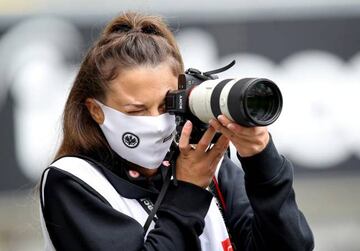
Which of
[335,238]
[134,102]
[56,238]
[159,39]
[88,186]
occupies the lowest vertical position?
[335,238]

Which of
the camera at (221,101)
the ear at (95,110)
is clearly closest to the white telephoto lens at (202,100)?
the camera at (221,101)

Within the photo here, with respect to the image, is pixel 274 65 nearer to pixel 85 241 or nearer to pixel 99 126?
pixel 99 126

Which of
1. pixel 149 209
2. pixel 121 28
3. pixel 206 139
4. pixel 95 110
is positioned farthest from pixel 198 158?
pixel 121 28

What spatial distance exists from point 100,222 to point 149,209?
0.13m

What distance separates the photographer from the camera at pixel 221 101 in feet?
4.03

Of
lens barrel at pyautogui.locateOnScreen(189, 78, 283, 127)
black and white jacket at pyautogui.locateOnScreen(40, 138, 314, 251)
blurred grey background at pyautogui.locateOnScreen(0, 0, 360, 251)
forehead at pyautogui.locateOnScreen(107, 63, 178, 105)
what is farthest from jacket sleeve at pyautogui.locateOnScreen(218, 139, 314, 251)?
blurred grey background at pyautogui.locateOnScreen(0, 0, 360, 251)

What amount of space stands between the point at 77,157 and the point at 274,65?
2338 mm

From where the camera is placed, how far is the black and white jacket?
1305mm

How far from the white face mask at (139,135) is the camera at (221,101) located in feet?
0.14

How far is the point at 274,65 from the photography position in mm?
3590

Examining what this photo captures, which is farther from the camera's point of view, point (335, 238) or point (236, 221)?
point (335, 238)

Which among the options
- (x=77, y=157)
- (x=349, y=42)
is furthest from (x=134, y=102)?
(x=349, y=42)

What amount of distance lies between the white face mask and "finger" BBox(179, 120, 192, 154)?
0.07 m

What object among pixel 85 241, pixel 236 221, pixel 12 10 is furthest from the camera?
pixel 12 10
